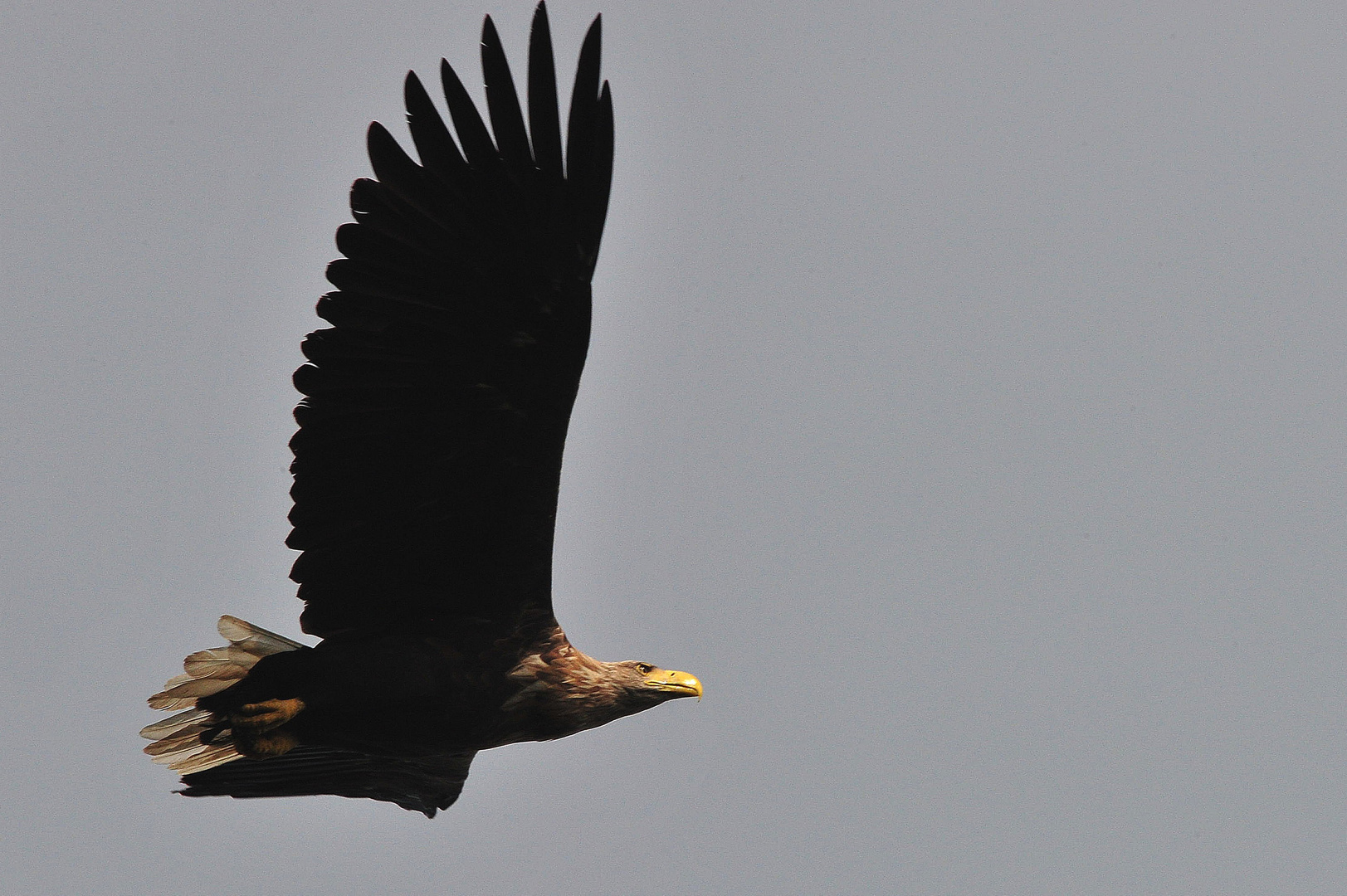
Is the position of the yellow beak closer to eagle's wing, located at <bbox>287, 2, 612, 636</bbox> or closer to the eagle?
the eagle

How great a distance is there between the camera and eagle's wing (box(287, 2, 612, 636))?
7.63 meters

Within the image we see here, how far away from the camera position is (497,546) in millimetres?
8273

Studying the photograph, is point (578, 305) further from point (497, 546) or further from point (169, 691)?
point (169, 691)

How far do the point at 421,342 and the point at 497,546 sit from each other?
3.58 ft

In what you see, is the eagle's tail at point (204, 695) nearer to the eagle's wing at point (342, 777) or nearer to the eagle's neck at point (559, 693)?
the eagle's wing at point (342, 777)

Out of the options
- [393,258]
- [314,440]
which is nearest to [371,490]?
[314,440]

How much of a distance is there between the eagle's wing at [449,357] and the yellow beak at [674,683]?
92 centimetres

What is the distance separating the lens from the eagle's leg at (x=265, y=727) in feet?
26.7

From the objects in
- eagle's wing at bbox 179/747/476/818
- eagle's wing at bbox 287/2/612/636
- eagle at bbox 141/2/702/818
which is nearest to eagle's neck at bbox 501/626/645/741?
eagle at bbox 141/2/702/818

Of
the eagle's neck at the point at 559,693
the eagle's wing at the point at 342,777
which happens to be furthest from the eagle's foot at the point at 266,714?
the eagle's neck at the point at 559,693

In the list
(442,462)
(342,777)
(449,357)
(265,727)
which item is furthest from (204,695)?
(449,357)

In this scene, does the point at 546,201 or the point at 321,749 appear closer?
the point at 546,201

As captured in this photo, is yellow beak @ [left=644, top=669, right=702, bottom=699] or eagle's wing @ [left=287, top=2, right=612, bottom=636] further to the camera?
yellow beak @ [left=644, top=669, right=702, bottom=699]

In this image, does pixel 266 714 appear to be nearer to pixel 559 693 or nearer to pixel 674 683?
pixel 559 693
